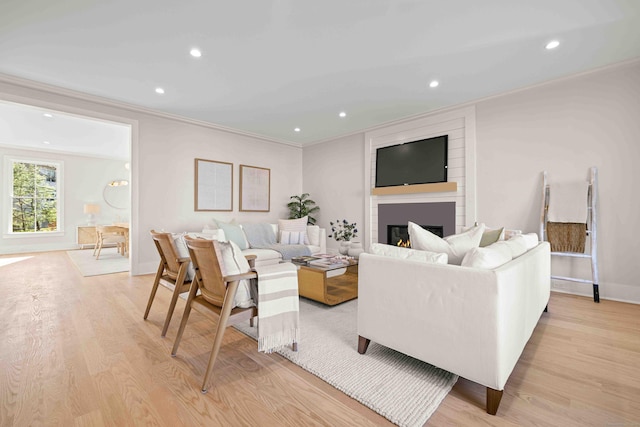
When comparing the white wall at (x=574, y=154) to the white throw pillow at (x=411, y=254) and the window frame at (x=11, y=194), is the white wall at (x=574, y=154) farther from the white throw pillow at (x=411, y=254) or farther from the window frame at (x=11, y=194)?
the window frame at (x=11, y=194)

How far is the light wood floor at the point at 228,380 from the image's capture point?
1.28 m

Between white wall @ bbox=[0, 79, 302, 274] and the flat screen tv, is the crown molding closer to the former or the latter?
white wall @ bbox=[0, 79, 302, 274]

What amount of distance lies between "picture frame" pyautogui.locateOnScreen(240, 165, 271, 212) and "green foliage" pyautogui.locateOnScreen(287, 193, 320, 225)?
59cm

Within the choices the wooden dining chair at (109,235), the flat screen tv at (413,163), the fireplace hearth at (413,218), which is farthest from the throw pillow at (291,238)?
the wooden dining chair at (109,235)

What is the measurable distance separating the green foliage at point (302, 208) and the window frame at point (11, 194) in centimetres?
616

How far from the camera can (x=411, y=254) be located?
166 cm

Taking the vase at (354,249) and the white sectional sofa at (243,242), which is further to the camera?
the white sectional sofa at (243,242)

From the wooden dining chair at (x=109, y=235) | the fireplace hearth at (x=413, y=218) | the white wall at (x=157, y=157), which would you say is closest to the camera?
the white wall at (x=157, y=157)

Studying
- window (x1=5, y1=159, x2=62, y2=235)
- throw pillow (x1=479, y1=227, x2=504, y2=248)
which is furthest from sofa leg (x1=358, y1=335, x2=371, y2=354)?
window (x1=5, y1=159, x2=62, y2=235)

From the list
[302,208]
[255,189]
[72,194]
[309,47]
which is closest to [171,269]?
[309,47]

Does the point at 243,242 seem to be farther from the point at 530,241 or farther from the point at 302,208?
the point at 530,241

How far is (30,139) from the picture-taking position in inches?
235

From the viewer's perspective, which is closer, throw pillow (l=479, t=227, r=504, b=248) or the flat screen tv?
throw pillow (l=479, t=227, r=504, b=248)

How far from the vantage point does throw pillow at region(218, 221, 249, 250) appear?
162 inches
